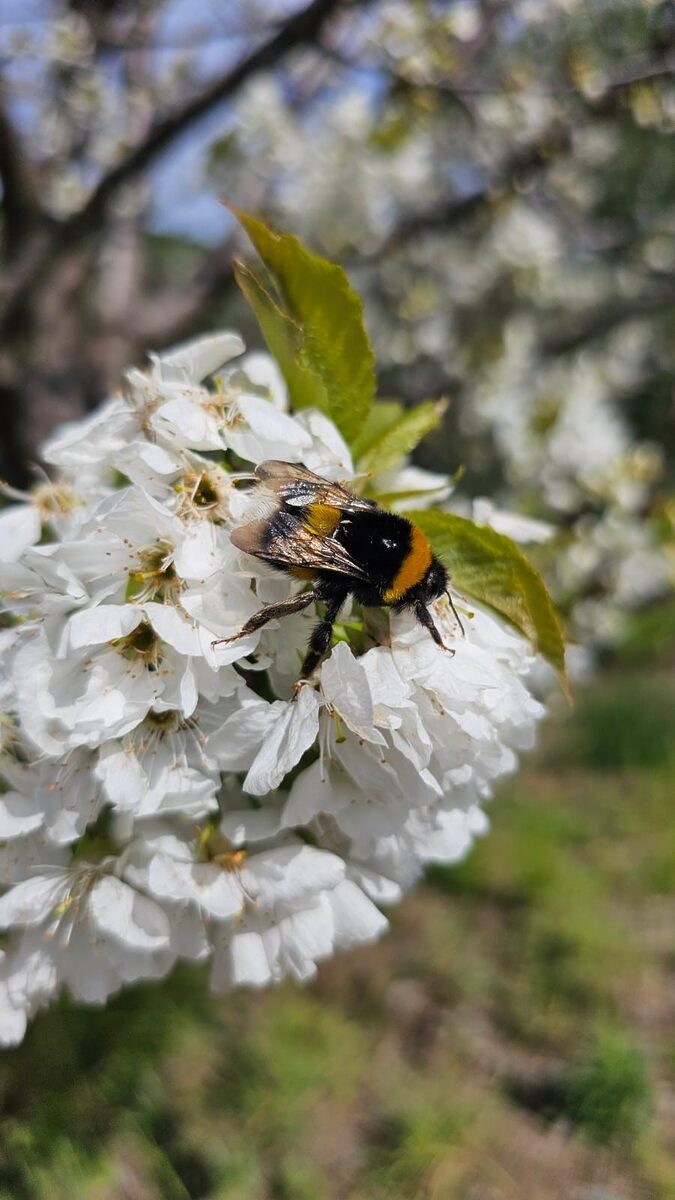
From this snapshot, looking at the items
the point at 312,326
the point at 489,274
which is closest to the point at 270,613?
the point at 312,326

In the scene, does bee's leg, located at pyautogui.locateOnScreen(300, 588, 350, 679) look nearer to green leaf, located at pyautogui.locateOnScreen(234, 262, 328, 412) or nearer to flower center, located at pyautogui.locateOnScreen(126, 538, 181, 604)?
flower center, located at pyautogui.locateOnScreen(126, 538, 181, 604)

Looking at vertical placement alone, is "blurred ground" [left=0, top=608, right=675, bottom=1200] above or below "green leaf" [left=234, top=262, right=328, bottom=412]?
below

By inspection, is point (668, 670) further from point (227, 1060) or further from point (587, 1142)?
point (227, 1060)

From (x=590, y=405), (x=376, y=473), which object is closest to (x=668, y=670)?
(x=590, y=405)

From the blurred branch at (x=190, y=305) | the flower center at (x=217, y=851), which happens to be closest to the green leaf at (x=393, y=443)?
the flower center at (x=217, y=851)

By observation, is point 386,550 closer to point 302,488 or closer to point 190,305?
point 302,488

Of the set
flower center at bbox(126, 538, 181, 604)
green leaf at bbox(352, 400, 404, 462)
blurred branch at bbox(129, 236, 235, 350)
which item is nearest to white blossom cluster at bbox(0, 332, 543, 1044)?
flower center at bbox(126, 538, 181, 604)
